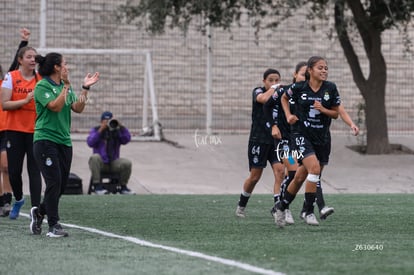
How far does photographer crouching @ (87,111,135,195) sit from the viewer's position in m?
20.1

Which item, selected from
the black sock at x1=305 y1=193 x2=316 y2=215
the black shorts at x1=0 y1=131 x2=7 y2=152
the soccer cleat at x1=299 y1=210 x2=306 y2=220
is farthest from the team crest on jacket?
the black shorts at x1=0 y1=131 x2=7 y2=152

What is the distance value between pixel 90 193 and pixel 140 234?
9.38 metres

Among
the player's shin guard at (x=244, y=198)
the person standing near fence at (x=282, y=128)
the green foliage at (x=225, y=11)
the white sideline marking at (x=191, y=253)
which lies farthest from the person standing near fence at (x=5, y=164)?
the green foliage at (x=225, y=11)

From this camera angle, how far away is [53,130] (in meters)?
10.7

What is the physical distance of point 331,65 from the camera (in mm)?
27000

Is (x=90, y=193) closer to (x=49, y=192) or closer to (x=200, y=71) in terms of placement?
(x=200, y=71)

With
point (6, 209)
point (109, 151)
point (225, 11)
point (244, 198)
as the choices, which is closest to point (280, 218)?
point (244, 198)

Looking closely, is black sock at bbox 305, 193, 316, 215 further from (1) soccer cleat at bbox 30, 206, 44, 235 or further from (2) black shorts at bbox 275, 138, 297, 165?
(1) soccer cleat at bbox 30, 206, 44, 235

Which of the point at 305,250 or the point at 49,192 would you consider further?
the point at 49,192

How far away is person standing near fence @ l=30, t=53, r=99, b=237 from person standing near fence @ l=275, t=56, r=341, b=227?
2.46m

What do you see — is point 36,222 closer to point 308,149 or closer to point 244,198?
point 308,149

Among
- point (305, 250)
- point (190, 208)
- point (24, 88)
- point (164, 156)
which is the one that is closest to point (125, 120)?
point (164, 156)

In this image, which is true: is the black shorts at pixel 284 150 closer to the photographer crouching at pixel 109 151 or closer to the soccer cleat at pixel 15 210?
the soccer cleat at pixel 15 210

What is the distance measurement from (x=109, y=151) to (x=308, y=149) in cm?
907
